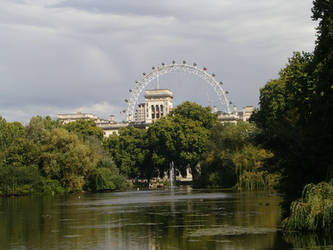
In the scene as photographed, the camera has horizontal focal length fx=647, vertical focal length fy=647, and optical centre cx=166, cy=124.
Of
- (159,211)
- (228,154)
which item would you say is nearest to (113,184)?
(228,154)

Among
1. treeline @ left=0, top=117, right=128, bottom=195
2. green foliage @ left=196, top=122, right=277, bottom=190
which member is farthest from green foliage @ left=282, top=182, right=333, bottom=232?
treeline @ left=0, top=117, right=128, bottom=195

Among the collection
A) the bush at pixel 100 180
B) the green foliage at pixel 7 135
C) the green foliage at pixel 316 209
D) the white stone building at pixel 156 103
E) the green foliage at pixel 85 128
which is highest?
the white stone building at pixel 156 103

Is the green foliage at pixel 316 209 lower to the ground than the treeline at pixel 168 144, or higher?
lower

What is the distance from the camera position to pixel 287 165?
27922 millimetres

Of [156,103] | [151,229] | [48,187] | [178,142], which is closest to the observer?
[151,229]

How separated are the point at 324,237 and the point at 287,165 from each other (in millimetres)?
5102

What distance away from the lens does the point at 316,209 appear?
76.1ft

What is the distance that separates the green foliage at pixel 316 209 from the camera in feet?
75.5

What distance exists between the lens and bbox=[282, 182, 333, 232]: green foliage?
Answer: 75.5ft

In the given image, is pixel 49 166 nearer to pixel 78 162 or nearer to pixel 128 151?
pixel 78 162

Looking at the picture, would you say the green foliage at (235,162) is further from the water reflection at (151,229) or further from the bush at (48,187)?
the water reflection at (151,229)

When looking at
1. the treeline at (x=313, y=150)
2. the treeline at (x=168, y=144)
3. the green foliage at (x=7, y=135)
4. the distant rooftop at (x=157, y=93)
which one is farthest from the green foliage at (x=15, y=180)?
the distant rooftop at (x=157, y=93)

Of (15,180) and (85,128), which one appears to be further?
(85,128)

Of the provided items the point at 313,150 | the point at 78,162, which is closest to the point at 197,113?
the point at 78,162
